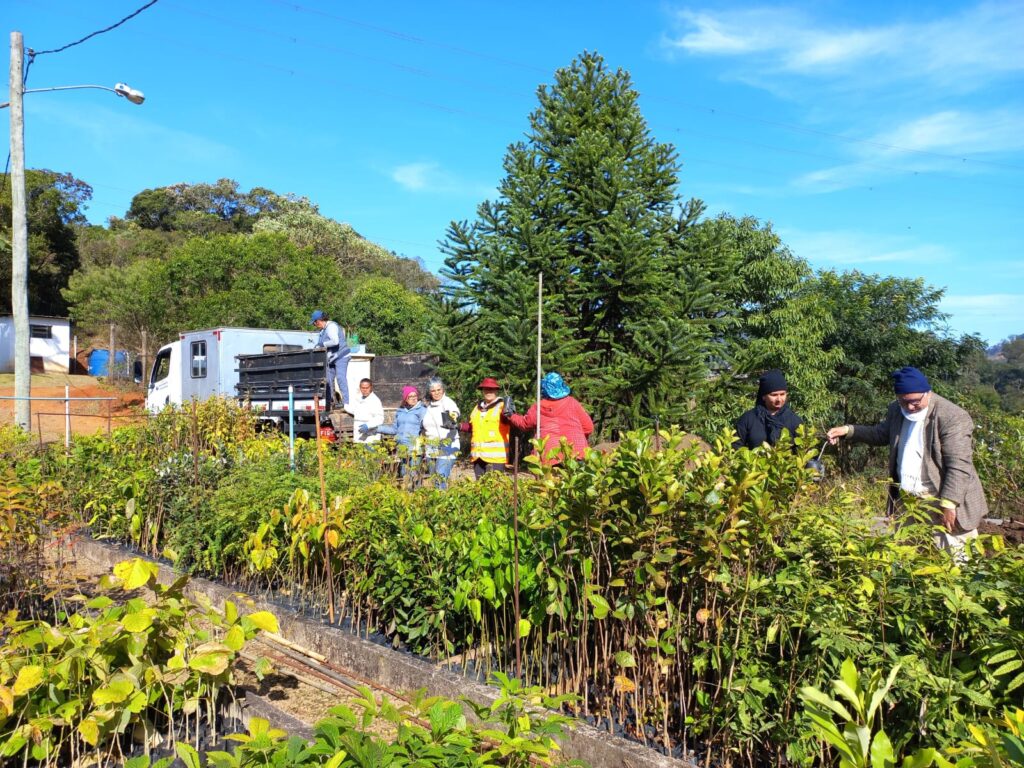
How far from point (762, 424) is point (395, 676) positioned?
2912 mm

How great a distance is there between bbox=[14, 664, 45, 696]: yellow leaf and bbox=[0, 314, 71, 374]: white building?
132 feet

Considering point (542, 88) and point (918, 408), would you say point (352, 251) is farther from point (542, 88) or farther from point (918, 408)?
point (918, 408)

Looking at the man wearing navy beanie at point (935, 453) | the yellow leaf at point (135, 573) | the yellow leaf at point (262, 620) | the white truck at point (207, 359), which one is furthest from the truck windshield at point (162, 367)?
the man wearing navy beanie at point (935, 453)

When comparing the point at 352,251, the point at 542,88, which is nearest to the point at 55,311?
the point at 352,251

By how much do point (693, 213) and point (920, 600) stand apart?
9.71 metres

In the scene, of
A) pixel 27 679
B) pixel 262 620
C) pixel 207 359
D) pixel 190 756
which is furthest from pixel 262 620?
pixel 207 359

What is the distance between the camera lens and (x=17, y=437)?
26.4 feet

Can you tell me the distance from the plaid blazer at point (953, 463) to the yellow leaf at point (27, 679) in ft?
13.0

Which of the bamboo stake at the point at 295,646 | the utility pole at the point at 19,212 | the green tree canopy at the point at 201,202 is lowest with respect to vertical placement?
the bamboo stake at the point at 295,646

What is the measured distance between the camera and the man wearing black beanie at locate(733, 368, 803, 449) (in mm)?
5051

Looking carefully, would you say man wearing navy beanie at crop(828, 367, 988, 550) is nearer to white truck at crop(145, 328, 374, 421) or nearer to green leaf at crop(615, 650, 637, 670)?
green leaf at crop(615, 650, 637, 670)

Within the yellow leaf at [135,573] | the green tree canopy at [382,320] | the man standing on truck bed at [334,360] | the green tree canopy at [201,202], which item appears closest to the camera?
the yellow leaf at [135,573]

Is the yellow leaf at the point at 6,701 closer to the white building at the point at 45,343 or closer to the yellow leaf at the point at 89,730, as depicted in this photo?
the yellow leaf at the point at 89,730

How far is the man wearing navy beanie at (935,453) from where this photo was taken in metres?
4.05
